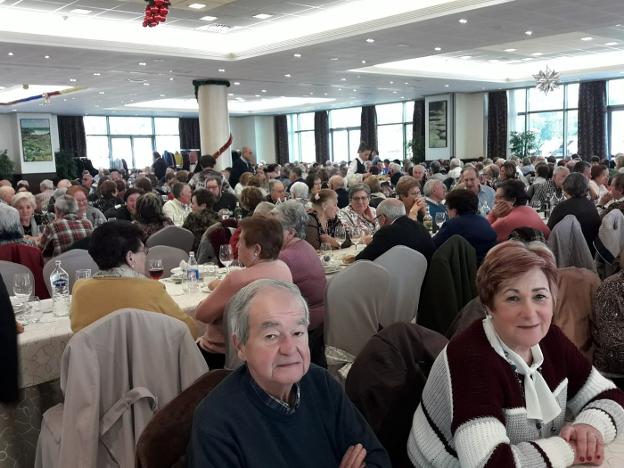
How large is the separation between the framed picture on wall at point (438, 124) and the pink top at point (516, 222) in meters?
15.5

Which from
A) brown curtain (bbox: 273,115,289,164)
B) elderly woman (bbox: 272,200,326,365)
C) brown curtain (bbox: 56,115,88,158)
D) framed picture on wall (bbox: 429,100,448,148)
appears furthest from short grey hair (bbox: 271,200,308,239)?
brown curtain (bbox: 273,115,289,164)

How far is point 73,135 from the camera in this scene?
915 inches

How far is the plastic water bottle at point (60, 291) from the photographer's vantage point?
356cm

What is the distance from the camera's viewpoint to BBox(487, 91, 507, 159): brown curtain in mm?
19812

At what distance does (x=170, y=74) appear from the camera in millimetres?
13562

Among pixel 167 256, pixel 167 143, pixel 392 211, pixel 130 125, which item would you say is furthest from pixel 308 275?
pixel 167 143

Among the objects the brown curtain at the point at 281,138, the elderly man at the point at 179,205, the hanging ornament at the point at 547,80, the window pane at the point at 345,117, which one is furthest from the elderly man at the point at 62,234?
the brown curtain at the point at 281,138

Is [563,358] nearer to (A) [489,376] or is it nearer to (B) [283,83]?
(A) [489,376]

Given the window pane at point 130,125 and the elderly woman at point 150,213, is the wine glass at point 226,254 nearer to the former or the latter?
the elderly woman at point 150,213

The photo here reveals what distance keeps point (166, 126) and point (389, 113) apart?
29.9ft

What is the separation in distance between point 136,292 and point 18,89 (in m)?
17.5

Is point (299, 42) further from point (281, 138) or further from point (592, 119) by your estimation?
point (281, 138)

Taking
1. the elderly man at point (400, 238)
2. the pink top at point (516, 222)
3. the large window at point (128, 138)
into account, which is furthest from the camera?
the large window at point (128, 138)

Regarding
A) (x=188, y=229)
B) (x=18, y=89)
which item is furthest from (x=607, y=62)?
(x=18, y=89)
